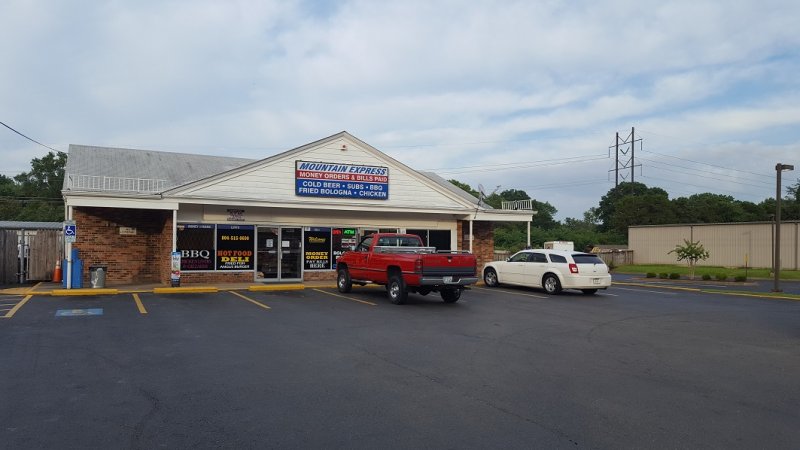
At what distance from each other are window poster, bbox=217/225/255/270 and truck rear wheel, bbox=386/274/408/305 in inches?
303

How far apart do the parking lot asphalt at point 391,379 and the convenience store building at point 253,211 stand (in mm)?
6628

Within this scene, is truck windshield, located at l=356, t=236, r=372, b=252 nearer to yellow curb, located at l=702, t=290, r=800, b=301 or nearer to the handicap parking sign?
the handicap parking sign

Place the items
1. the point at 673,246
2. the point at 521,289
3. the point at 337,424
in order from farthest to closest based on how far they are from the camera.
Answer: the point at 673,246
the point at 521,289
the point at 337,424

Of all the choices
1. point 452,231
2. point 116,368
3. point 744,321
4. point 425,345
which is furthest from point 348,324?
point 452,231

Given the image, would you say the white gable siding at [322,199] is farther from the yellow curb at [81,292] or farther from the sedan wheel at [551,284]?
the sedan wheel at [551,284]

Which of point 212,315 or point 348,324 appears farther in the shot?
point 212,315

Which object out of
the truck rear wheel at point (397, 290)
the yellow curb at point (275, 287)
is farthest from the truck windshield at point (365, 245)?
the yellow curb at point (275, 287)

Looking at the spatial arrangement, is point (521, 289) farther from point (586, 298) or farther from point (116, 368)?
point (116, 368)

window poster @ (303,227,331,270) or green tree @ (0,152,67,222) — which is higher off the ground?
green tree @ (0,152,67,222)

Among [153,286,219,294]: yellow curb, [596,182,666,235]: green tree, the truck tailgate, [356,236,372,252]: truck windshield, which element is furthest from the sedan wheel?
[596,182,666,235]: green tree

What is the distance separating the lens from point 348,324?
1135 cm

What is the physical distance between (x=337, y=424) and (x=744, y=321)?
11186 mm

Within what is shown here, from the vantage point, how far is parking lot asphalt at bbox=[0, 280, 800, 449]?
510cm

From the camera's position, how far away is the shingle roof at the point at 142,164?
22.5m
